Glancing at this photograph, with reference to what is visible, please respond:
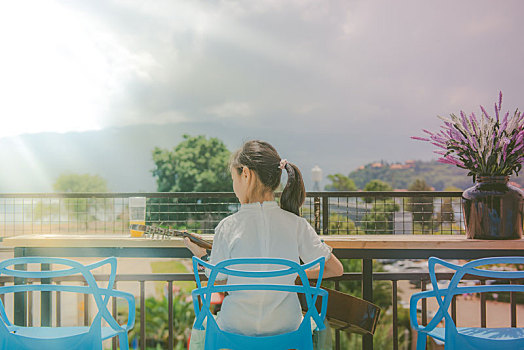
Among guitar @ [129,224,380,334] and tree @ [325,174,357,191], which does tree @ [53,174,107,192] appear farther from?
guitar @ [129,224,380,334]

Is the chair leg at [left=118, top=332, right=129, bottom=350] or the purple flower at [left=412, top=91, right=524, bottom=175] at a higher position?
the purple flower at [left=412, top=91, right=524, bottom=175]

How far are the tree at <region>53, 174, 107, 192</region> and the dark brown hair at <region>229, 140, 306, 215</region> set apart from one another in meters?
32.6

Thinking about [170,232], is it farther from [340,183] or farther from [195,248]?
[340,183]

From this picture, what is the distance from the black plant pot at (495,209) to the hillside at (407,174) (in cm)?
2516

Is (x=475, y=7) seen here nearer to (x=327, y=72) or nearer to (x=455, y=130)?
(x=327, y=72)

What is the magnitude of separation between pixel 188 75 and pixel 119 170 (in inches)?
420

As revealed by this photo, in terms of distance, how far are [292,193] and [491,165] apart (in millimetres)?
886

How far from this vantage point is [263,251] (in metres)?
1.23

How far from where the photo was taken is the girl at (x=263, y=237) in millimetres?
1174

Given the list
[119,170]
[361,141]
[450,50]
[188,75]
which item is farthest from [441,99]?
[119,170]

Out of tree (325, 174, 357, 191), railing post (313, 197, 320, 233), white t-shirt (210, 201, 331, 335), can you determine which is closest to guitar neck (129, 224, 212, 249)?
white t-shirt (210, 201, 331, 335)

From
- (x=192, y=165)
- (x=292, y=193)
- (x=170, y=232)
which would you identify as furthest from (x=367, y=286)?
(x=192, y=165)

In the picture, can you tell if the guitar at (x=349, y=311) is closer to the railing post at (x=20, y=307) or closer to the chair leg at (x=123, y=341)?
the chair leg at (x=123, y=341)

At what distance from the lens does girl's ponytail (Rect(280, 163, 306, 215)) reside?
1455 millimetres
